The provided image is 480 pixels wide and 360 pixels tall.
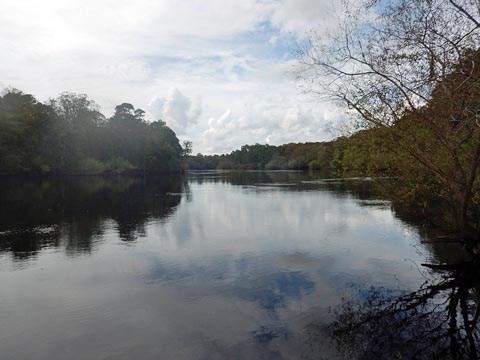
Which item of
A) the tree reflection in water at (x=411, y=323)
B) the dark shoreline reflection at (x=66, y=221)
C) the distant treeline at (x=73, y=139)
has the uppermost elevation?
the distant treeline at (x=73, y=139)

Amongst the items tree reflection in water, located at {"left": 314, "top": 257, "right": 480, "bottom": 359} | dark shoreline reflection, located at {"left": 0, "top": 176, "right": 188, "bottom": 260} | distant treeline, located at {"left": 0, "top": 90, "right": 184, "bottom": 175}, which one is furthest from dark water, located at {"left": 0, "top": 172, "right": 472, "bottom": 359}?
distant treeline, located at {"left": 0, "top": 90, "right": 184, "bottom": 175}

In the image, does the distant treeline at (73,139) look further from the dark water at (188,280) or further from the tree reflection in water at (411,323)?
the tree reflection in water at (411,323)

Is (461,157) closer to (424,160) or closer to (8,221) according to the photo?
(424,160)

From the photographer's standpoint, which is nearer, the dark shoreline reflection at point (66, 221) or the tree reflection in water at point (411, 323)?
the tree reflection in water at point (411, 323)

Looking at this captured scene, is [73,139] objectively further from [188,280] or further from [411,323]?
[411,323]

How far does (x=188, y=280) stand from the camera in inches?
432

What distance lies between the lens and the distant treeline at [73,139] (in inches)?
2534

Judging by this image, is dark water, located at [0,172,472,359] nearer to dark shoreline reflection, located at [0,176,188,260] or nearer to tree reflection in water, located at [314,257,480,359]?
dark shoreline reflection, located at [0,176,188,260]

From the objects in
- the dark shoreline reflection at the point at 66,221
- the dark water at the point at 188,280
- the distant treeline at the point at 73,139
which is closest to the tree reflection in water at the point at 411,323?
the dark water at the point at 188,280

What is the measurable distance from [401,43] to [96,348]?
10042mm

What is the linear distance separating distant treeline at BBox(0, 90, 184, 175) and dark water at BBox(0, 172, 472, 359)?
50.6m

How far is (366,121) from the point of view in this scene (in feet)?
36.8

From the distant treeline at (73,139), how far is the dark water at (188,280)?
1993 inches

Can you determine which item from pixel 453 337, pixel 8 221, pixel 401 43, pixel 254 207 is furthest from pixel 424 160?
pixel 8 221
